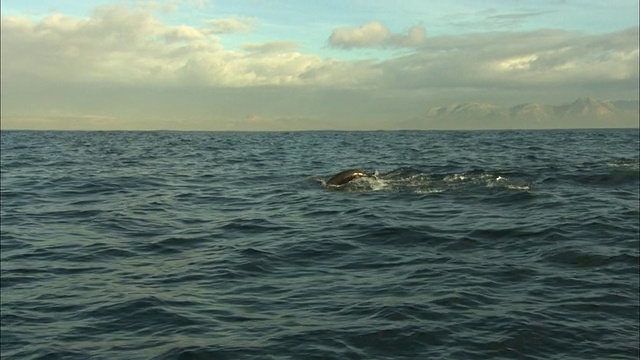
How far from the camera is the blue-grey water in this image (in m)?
8.14

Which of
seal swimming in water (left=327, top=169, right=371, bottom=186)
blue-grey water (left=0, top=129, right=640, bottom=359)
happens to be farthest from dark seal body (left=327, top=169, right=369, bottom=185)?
blue-grey water (left=0, top=129, right=640, bottom=359)

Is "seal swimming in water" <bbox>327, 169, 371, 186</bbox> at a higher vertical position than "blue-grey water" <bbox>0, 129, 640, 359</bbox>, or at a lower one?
higher

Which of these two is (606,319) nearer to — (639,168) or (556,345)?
(556,345)

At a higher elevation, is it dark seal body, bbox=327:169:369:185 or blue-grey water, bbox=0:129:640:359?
dark seal body, bbox=327:169:369:185

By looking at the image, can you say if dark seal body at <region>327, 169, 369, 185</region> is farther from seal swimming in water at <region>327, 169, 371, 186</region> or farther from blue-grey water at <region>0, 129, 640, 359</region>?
blue-grey water at <region>0, 129, 640, 359</region>

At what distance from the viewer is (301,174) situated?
104ft

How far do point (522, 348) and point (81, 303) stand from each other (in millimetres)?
6977

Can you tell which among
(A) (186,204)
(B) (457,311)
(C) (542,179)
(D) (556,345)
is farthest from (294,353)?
(C) (542,179)

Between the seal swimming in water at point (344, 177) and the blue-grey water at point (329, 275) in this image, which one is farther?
the seal swimming in water at point (344, 177)

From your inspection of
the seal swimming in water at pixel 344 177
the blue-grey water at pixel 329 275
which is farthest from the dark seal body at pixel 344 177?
the blue-grey water at pixel 329 275

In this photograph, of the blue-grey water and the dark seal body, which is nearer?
the blue-grey water

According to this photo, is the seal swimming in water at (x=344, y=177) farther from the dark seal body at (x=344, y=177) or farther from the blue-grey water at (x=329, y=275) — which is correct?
the blue-grey water at (x=329, y=275)

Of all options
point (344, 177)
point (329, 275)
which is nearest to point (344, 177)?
point (344, 177)

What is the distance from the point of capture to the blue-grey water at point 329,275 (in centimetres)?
814
